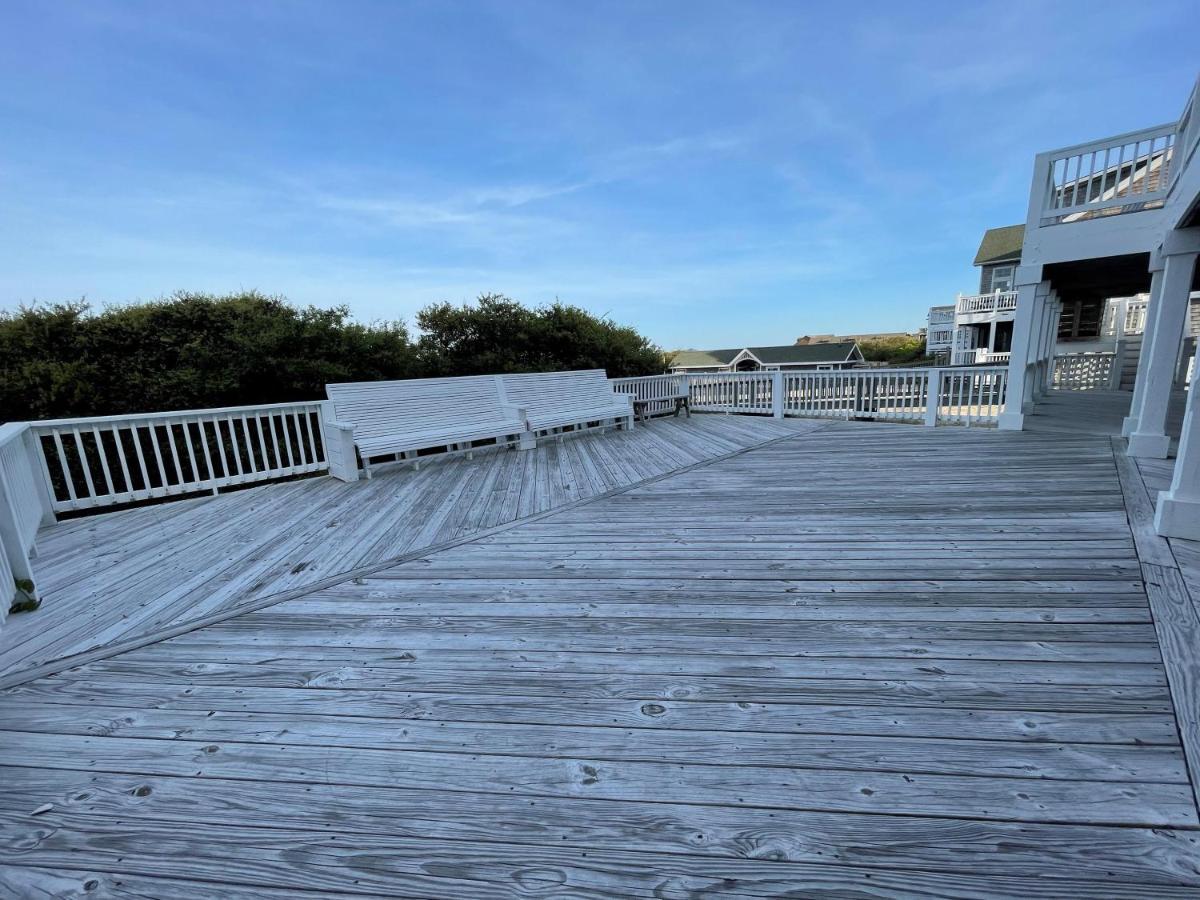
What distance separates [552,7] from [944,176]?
1410cm

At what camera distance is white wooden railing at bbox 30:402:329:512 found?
354cm

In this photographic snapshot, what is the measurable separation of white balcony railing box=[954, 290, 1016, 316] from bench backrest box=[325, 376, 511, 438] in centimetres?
1906

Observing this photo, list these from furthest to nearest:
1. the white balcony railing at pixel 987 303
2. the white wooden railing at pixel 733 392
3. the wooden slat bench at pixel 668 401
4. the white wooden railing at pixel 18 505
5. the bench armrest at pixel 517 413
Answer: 1. the white balcony railing at pixel 987 303
2. the white wooden railing at pixel 733 392
3. the wooden slat bench at pixel 668 401
4. the bench armrest at pixel 517 413
5. the white wooden railing at pixel 18 505

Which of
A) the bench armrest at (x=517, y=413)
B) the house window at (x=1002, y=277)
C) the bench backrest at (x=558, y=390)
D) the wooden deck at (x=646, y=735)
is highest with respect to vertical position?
the house window at (x=1002, y=277)

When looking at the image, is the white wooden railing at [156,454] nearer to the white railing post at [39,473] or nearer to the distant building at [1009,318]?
the white railing post at [39,473]

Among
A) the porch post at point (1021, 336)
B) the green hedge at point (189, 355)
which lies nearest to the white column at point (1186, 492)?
the porch post at point (1021, 336)

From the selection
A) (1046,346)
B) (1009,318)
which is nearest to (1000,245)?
(1009,318)

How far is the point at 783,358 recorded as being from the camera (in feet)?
106

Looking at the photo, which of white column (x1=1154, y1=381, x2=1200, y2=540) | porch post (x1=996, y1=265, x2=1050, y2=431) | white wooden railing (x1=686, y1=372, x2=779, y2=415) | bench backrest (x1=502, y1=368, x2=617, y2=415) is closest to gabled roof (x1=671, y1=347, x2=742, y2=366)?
white wooden railing (x1=686, y1=372, x2=779, y2=415)

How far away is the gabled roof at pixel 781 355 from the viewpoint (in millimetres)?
29547

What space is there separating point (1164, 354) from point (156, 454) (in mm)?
8599

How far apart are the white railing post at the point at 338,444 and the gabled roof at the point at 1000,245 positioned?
77.4 ft

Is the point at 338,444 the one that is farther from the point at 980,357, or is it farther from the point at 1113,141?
the point at 980,357

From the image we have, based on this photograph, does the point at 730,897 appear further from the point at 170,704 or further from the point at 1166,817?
the point at 170,704
